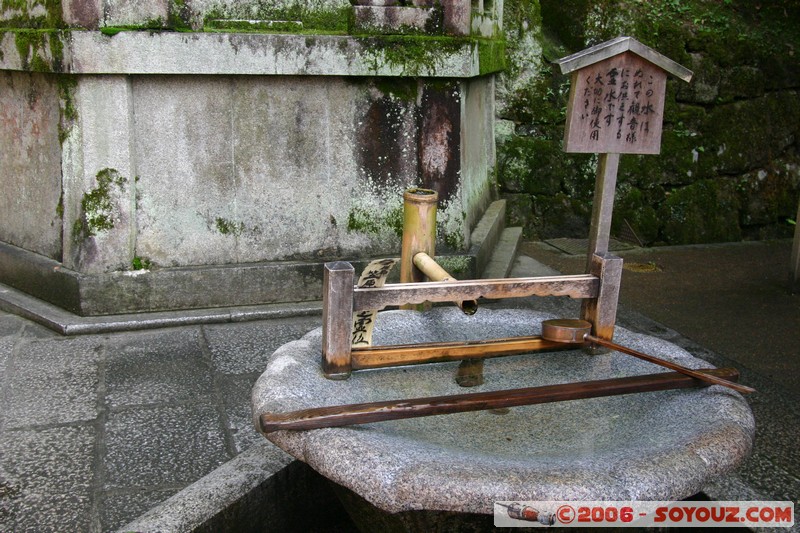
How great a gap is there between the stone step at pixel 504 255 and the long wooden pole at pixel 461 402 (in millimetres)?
3187

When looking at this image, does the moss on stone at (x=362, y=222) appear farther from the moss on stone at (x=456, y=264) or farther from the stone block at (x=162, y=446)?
the stone block at (x=162, y=446)

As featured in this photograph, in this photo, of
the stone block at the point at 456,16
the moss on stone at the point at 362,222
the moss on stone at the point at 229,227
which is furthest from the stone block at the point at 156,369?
the stone block at the point at 456,16

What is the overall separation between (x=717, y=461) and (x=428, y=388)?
3.15 feet

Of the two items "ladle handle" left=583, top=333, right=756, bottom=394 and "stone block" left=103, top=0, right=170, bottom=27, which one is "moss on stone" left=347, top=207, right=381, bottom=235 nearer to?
"stone block" left=103, top=0, right=170, bottom=27

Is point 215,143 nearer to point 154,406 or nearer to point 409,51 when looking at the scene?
point 409,51

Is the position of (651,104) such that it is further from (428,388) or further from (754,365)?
(428,388)

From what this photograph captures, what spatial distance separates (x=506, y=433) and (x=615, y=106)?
2.09m

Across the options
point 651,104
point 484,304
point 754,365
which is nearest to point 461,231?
point 484,304

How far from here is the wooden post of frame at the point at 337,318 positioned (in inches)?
86.4

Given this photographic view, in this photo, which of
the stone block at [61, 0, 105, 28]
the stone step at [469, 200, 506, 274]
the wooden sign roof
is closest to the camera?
the wooden sign roof

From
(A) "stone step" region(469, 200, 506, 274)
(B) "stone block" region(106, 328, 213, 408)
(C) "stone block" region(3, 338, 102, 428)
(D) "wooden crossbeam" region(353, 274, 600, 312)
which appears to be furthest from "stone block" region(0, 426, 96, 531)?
(A) "stone step" region(469, 200, 506, 274)

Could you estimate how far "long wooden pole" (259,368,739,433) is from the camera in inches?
74.7

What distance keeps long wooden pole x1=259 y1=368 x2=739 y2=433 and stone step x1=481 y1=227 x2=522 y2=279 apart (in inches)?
125

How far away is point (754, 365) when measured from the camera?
4.46 meters
